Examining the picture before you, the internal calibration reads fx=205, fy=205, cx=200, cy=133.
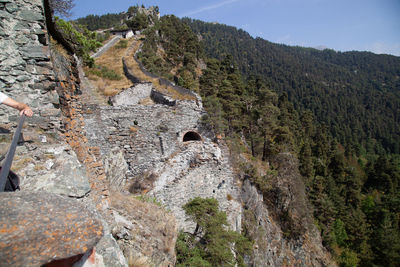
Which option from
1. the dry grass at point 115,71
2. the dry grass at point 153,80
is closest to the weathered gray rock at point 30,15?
the dry grass at point 153,80

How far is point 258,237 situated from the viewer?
513 inches

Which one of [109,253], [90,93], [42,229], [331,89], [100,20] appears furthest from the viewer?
[331,89]

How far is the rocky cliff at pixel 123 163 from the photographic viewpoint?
118 inches

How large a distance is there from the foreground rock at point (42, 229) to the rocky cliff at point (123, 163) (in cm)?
3

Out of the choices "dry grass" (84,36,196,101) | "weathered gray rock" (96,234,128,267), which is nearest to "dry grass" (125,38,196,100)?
"dry grass" (84,36,196,101)

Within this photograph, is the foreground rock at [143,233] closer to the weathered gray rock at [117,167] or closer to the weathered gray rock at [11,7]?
the weathered gray rock at [117,167]

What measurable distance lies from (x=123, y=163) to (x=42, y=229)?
29.0 feet

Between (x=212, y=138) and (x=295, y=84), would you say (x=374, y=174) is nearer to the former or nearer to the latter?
(x=212, y=138)

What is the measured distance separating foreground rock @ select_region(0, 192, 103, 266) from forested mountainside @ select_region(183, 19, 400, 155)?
4395 inches

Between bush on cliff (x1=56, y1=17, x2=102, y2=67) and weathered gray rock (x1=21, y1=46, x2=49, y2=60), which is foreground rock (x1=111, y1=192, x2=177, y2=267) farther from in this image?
bush on cliff (x1=56, y1=17, x2=102, y2=67)

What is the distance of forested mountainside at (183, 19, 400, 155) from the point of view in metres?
113

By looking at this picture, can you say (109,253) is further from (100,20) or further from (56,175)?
(100,20)

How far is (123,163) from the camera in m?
9.97

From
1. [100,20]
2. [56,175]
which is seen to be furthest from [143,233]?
[100,20]
